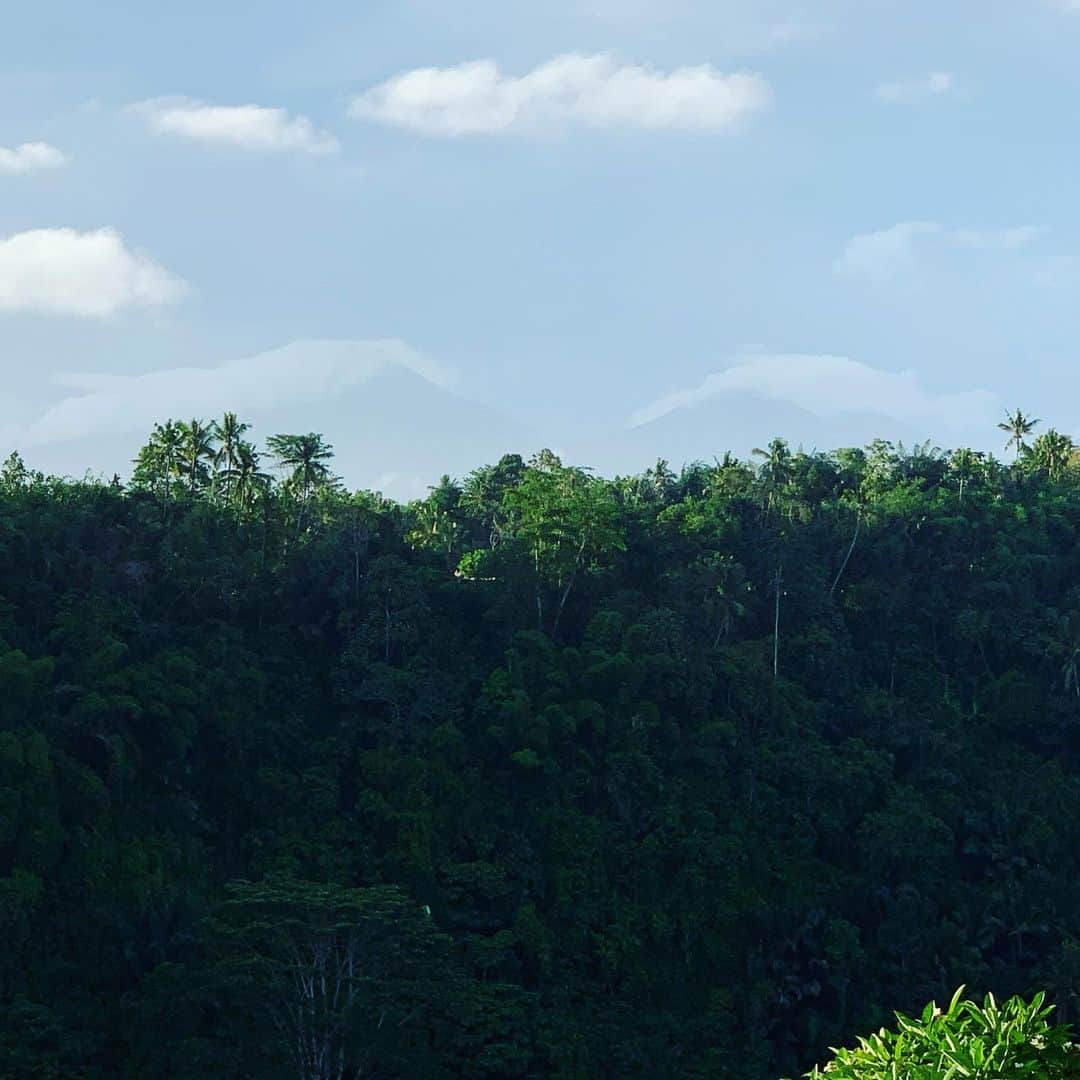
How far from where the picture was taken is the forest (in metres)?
36.8

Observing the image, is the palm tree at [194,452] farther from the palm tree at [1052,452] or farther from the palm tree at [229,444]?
the palm tree at [1052,452]

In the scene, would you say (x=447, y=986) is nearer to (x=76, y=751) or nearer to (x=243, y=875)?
(x=243, y=875)

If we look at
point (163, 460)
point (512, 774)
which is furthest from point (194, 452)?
point (512, 774)

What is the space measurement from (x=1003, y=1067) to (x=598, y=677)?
1510 inches

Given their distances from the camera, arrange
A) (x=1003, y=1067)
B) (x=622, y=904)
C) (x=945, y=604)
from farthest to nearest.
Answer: (x=945, y=604) → (x=622, y=904) → (x=1003, y=1067)

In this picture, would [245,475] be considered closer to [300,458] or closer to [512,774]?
[300,458]

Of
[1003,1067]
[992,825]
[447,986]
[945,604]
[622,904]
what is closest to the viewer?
[1003,1067]

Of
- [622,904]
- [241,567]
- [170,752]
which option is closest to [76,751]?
[170,752]

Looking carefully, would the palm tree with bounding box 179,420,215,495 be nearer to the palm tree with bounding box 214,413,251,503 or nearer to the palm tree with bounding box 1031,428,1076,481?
the palm tree with bounding box 214,413,251,503

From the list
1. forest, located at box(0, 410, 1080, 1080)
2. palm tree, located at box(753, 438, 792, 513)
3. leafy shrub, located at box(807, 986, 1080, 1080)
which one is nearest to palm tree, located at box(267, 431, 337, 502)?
forest, located at box(0, 410, 1080, 1080)

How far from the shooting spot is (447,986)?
123ft

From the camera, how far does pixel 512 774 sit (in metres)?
45.9

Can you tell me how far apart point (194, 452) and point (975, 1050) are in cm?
4785

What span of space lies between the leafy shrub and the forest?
25.9 m
